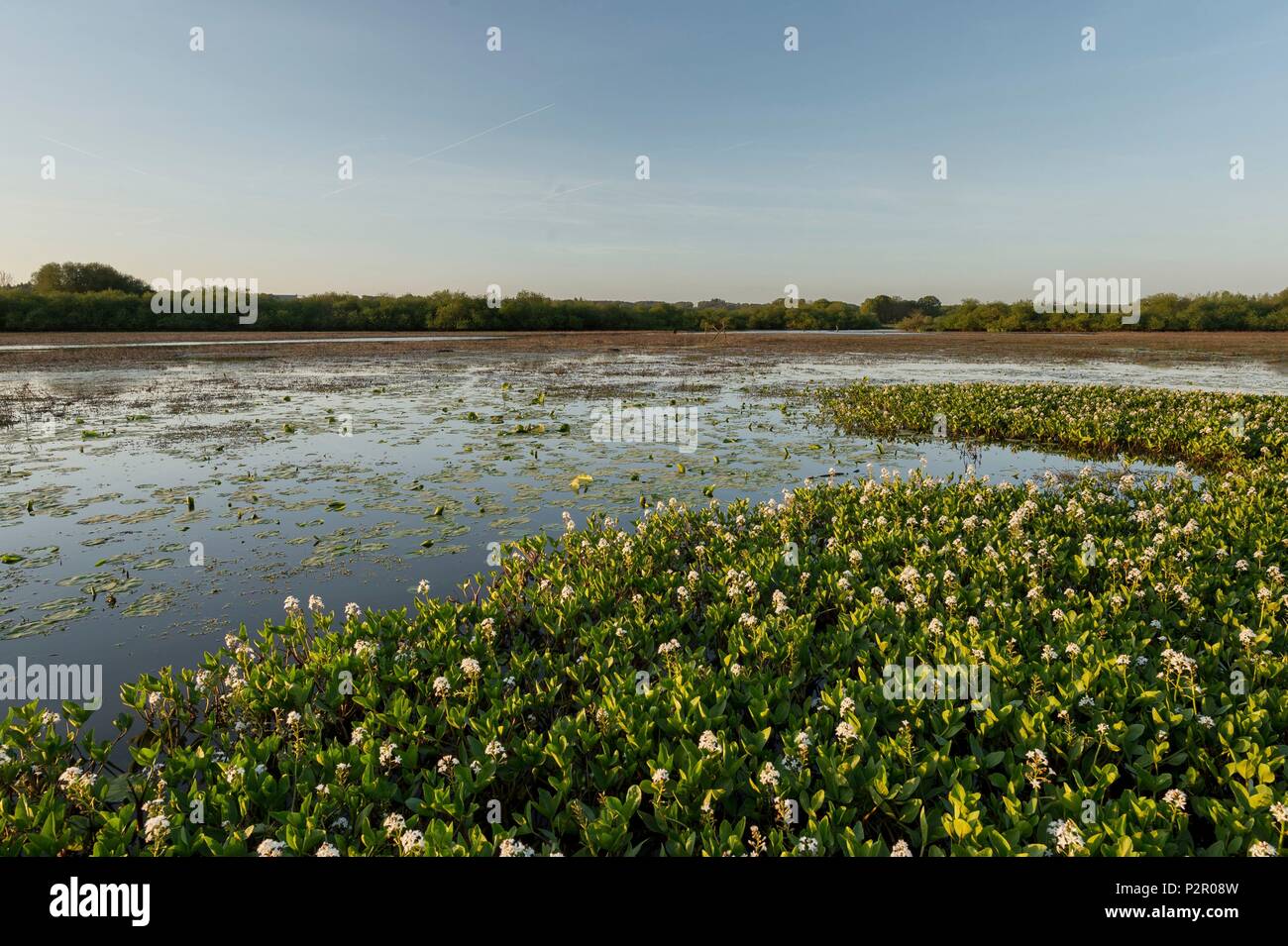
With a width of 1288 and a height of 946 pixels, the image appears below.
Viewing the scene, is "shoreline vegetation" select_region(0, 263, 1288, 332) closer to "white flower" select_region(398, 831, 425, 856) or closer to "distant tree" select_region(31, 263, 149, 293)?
"distant tree" select_region(31, 263, 149, 293)

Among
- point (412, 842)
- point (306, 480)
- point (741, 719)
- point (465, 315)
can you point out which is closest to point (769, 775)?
point (741, 719)

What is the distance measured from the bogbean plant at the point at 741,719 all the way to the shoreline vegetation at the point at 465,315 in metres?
80.0

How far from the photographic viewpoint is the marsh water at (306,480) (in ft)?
24.6

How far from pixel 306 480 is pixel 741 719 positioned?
10.8 metres

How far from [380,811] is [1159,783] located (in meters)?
4.32

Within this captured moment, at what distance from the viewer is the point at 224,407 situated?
22.0 metres

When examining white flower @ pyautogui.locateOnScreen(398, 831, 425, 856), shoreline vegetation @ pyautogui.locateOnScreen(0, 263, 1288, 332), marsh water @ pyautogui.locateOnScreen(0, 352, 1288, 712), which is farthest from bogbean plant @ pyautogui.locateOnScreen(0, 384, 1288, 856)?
shoreline vegetation @ pyautogui.locateOnScreen(0, 263, 1288, 332)

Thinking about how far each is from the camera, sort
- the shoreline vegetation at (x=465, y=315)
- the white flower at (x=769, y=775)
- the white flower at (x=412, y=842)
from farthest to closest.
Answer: the shoreline vegetation at (x=465, y=315) < the white flower at (x=769, y=775) < the white flower at (x=412, y=842)

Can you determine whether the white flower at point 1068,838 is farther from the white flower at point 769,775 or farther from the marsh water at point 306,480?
the marsh water at point 306,480

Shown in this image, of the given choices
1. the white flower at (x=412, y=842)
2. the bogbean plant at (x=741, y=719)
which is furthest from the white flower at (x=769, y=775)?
the white flower at (x=412, y=842)

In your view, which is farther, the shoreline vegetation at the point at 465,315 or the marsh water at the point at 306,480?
the shoreline vegetation at the point at 465,315
